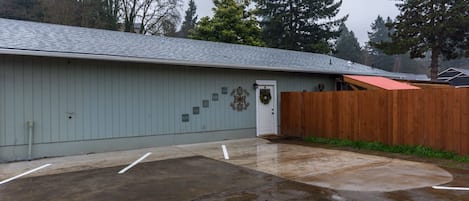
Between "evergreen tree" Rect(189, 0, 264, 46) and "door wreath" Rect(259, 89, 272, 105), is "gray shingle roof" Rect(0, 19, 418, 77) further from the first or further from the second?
"evergreen tree" Rect(189, 0, 264, 46)

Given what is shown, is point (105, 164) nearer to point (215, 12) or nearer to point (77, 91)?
point (77, 91)

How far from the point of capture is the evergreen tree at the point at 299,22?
32.7 metres

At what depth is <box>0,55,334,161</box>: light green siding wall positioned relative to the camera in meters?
8.17

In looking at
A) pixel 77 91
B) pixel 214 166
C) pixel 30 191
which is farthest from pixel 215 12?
pixel 30 191

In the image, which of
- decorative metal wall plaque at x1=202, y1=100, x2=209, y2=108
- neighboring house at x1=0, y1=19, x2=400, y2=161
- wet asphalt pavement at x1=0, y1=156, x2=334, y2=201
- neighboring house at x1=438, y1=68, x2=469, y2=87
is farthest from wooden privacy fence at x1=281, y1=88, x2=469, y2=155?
neighboring house at x1=438, y1=68, x2=469, y2=87

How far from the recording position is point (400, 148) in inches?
358

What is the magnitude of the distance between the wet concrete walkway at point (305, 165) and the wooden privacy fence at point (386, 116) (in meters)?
1.43

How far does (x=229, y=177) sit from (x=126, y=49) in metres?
5.64

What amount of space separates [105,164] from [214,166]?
236 cm

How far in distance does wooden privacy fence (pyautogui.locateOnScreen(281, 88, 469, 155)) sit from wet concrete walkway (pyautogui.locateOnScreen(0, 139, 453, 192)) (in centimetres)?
143

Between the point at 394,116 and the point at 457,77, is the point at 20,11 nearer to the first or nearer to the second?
the point at 394,116

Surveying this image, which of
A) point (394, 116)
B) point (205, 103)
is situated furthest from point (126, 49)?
point (394, 116)

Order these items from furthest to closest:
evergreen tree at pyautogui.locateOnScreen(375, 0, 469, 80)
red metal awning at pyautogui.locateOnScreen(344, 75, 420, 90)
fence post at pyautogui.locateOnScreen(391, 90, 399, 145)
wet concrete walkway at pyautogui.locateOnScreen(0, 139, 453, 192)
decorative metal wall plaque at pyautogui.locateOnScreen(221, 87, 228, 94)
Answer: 1. evergreen tree at pyautogui.locateOnScreen(375, 0, 469, 80)
2. red metal awning at pyautogui.locateOnScreen(344, 75, 420, 90)
3. decorative metal wall plaque at pyautogui.locateOnScreen(221, 87, 228, 94)
4. fence post at pyautogui.locateOnScreen(391, 90, 399, 145)
5. wet concrete walkway at pyautogui.locateOnScreen(0, 139, 453, 192)

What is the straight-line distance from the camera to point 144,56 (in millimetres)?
9734
